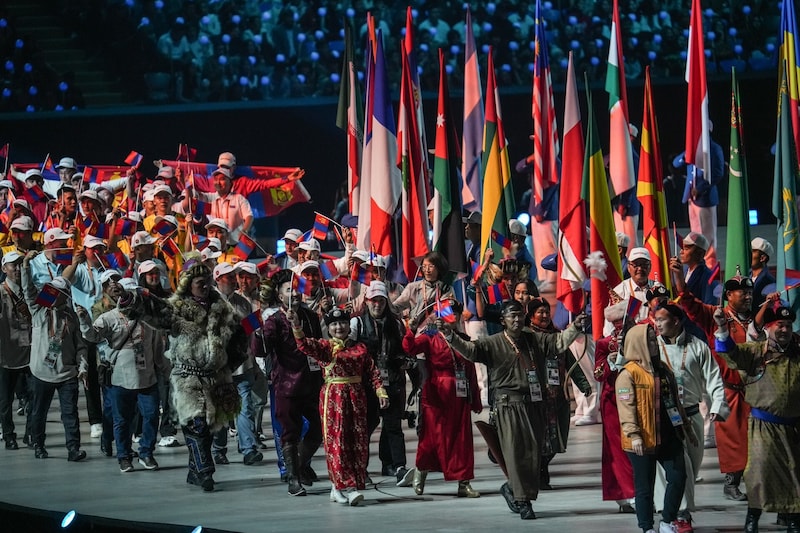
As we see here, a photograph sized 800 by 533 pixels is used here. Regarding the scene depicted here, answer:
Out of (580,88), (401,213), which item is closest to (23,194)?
(401,213)

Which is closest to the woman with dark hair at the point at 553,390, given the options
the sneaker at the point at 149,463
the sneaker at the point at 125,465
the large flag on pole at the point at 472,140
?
the sneaker at the point at 149,463

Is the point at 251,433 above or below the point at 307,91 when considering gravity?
below

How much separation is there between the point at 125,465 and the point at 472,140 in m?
5.61

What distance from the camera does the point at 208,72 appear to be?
2309 centimetres

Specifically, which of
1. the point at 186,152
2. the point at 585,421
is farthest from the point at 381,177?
the point at 186,152

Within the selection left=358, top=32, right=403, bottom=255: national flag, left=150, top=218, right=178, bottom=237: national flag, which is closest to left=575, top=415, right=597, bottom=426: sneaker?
left=358, top=32, right=403, bottom=255: national flag

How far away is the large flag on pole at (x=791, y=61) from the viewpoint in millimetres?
15945

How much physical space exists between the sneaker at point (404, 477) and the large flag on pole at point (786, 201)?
3.46 meters

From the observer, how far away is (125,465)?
12.4 metres

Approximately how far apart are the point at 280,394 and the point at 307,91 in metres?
12.1

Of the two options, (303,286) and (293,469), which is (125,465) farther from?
(303,286)

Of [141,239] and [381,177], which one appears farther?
[381,177]

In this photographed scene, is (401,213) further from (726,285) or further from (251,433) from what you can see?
(726,285)

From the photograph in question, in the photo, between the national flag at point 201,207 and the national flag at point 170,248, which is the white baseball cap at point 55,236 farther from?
the national flag at point 201,207
